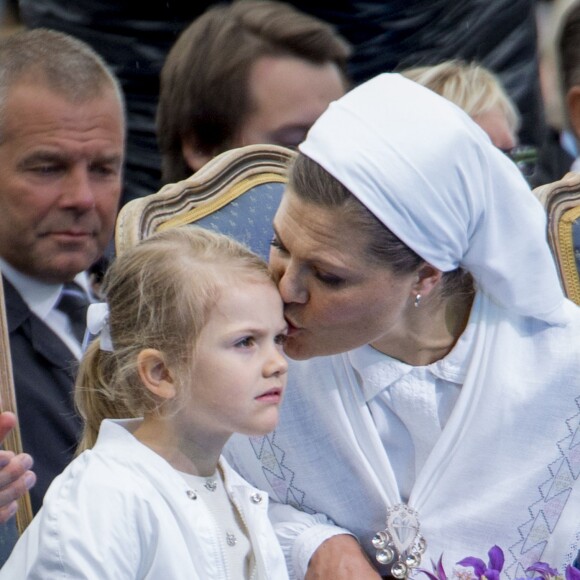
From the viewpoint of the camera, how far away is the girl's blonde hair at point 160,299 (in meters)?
2.64

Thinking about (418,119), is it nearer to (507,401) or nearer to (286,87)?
(507,401)

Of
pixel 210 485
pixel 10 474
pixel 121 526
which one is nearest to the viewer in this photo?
pixel 121 526

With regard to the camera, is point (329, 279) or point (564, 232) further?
Result: point (564, 232)

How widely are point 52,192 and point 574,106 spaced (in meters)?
2.26

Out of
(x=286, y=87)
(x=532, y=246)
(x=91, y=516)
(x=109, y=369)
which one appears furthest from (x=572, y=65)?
(x=91, y=516)

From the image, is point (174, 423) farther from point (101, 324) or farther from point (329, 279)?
point (329, 279)

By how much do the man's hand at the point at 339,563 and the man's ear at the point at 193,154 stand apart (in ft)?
4.45

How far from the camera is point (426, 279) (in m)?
2.94

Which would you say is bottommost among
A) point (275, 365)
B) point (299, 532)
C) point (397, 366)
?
point (299, 532)

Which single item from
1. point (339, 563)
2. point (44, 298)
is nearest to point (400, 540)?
point (339, 563)

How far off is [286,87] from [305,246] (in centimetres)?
138

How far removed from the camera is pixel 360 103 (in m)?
2.86

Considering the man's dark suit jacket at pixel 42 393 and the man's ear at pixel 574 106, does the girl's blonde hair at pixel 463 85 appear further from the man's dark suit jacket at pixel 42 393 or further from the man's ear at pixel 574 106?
the man's dark suit jacket at pixel 42 393

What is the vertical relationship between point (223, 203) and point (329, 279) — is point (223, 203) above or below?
below
